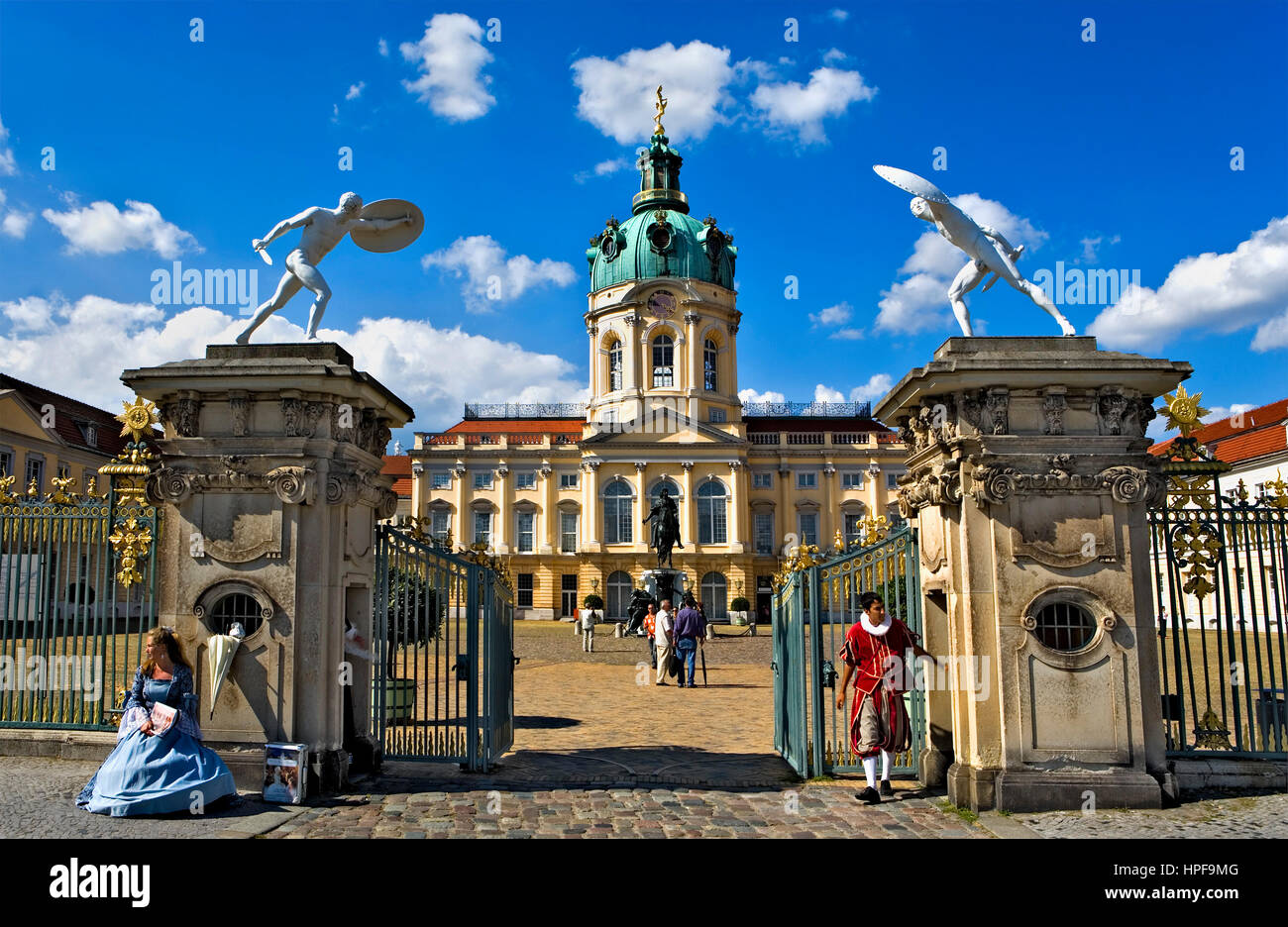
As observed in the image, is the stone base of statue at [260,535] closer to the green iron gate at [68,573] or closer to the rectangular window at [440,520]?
the green iron gate at [68,573]

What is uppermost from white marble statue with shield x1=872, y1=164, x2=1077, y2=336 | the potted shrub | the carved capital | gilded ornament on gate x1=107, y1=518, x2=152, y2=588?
white marble statue with shield x1=872, y1=164, x2=1077, y2=336

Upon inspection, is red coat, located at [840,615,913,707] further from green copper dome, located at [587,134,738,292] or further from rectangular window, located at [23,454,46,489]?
green copper dome, located at [587,134,738,292]

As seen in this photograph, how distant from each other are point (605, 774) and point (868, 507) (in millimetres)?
47004

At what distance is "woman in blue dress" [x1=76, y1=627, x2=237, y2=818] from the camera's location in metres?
6.99

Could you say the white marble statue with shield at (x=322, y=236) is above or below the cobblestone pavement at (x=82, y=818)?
above

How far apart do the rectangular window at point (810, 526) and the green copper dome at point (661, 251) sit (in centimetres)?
1398

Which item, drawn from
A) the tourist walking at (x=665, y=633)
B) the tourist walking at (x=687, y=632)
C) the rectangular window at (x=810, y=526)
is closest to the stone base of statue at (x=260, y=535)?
the tourist walking at (x=687, y=632)

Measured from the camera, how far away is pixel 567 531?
5522 centimetres

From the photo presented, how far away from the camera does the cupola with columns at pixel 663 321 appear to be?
2167 inches

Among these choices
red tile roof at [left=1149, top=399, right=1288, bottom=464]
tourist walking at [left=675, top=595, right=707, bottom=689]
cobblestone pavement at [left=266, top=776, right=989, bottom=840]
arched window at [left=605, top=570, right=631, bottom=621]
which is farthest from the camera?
arched window at [left=605, top=570, right=631, bottom=621]

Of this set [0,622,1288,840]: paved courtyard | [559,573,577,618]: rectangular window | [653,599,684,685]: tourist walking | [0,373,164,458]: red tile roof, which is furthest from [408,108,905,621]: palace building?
[0,622,1288,840]: paved courtyard

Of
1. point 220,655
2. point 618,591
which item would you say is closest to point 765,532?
point 618,591

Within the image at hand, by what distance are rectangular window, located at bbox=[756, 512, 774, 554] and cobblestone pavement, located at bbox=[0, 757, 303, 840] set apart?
48.1 meters
